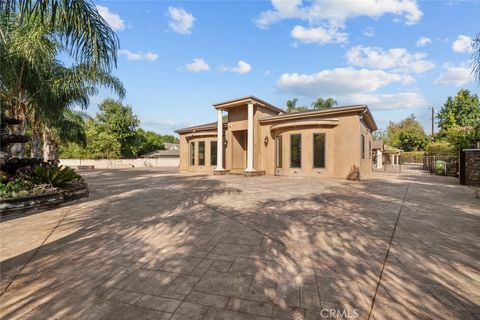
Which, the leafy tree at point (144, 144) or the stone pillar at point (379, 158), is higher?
the leafy tree at point (144, 144)

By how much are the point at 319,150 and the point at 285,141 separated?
221cm

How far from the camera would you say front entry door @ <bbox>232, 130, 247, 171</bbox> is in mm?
18656

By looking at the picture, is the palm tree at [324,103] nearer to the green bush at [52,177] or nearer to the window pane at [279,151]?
the window pane at [279,151]

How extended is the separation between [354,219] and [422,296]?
9.44 feet

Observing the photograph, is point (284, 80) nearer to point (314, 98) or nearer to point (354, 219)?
point (314, 98)

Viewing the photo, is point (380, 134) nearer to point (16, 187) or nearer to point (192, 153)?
point (192, 153)

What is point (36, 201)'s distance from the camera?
6.32m

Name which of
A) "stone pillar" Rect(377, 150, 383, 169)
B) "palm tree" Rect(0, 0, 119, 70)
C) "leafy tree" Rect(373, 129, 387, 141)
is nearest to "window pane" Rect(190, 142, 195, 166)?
"palm tree" Rect(0, 0, 119, 70)

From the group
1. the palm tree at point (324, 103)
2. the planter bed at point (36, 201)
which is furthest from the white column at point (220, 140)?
the palm tree at point (324, 103)

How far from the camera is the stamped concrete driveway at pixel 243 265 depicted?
7.39 feet

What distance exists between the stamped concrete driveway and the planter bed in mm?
351

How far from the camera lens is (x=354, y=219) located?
5203mm

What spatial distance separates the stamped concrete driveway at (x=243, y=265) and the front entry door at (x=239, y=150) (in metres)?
12.8

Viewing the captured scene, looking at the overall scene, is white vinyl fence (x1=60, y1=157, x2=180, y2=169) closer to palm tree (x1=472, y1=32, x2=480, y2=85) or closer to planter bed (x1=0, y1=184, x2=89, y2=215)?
planter bed (x1=0, y1=184, x2=89, y2=215)
